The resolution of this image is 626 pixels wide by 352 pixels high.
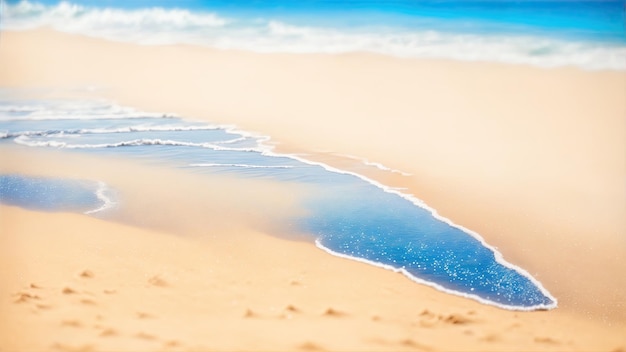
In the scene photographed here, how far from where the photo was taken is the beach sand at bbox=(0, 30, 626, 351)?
1896 mm

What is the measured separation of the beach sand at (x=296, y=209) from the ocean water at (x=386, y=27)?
0.29 feet

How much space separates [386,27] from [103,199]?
1.74 metres

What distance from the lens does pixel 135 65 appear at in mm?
2986

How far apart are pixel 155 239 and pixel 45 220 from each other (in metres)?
0.46

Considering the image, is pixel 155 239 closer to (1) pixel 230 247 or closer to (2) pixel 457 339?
(1) pixel 230 247

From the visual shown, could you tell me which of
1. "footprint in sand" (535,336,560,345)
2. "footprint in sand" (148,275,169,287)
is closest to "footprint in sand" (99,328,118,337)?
"footprint in sand" (148,275,169,287)

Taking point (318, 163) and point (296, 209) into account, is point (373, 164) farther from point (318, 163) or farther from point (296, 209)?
point (296, 209)

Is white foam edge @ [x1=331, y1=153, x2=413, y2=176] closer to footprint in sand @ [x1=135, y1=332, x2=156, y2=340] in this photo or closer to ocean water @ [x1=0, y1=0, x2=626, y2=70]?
ocean water @ [x1=0, y1=0, x2=626, y2=70]

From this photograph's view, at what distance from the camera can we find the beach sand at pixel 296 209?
1.90 meters

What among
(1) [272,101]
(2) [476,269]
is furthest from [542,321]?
(1) [272,101]

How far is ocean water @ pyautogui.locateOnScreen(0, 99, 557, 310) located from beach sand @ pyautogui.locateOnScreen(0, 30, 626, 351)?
0.07 meters

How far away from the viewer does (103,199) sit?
245cm

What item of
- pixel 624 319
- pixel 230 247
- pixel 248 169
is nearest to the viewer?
pixel 624 319

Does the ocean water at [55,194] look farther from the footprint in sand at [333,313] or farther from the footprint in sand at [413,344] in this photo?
the footprint in sand at [413,344]
